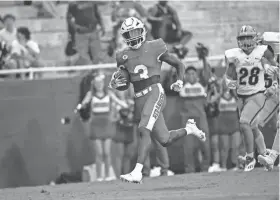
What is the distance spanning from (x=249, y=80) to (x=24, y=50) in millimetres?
4921

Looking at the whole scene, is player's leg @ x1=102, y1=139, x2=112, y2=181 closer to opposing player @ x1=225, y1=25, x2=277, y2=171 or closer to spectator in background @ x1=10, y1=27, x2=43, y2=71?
spectator in background @ x1=10, y1=27, x2=43, y2=71

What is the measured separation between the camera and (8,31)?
15047 mm

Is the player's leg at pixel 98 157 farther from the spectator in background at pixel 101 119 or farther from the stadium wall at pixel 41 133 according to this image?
the stadium wall at pixel 41 133

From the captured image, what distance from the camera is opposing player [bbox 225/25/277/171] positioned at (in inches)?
468

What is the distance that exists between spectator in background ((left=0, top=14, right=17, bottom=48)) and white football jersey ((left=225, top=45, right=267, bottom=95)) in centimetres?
487

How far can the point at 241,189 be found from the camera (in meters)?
10.5

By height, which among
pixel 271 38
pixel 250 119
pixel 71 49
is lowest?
pixel 250 119

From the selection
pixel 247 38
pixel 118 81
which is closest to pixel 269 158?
pixel 247 38

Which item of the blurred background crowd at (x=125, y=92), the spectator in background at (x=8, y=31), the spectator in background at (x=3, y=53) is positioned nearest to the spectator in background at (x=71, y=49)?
the blurred background crowd at (x=125, y=92)

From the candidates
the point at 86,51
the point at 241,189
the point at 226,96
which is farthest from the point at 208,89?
the point at 241,189

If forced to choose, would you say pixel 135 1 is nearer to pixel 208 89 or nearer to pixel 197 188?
pixel 208 89

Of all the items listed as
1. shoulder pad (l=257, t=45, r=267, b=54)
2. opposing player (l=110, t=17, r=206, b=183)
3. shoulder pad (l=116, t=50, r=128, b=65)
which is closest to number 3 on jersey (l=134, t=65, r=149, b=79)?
opposing player (l=110, t=17, r=206, b=183)

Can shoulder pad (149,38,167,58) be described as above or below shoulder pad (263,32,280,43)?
above

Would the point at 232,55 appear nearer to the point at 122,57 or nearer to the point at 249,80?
the point at 249,80
